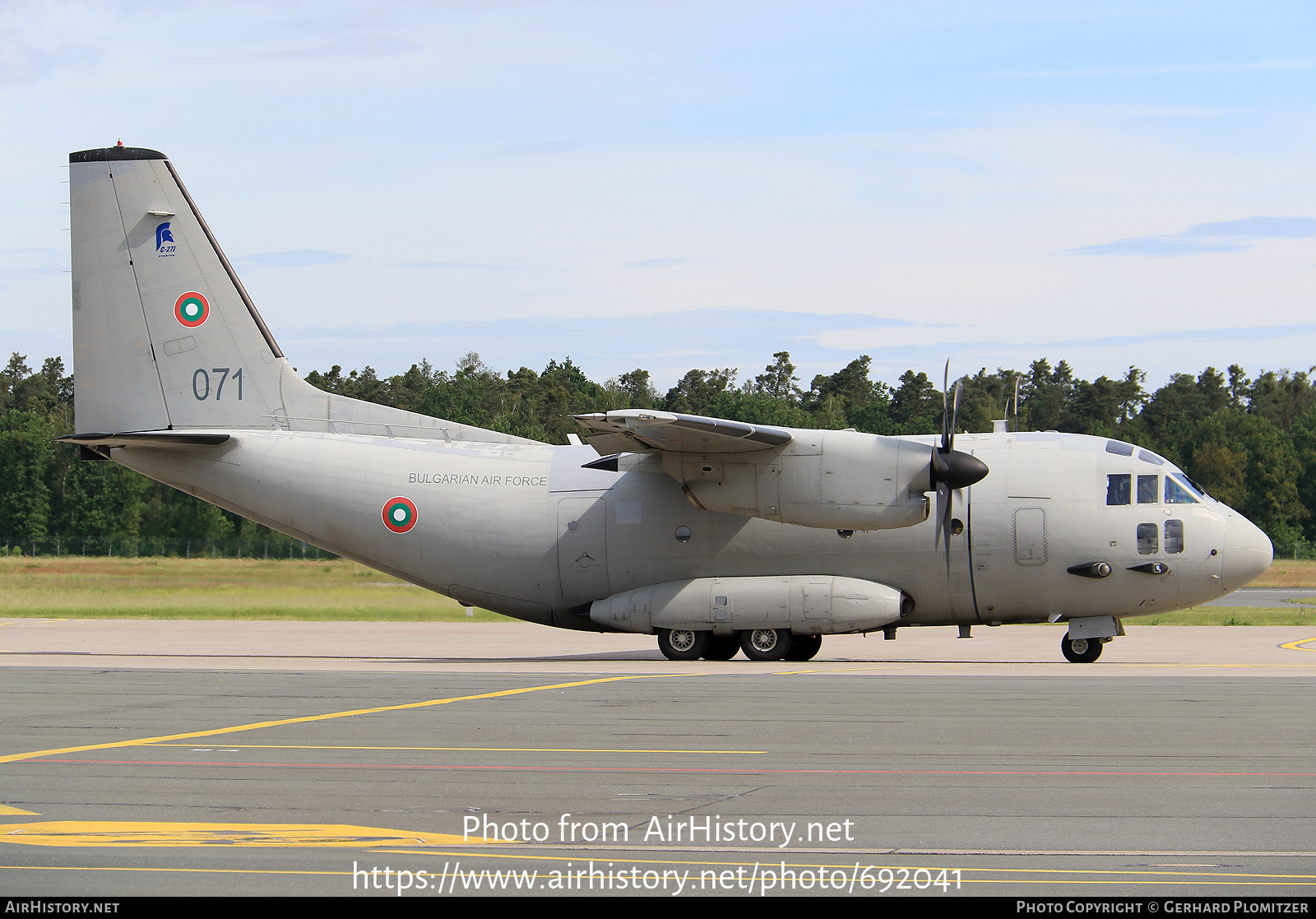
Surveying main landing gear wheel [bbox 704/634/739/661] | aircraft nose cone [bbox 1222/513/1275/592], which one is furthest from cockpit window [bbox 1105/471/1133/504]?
main landing gear wheel [bbox 704/634/739/661]

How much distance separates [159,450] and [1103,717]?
18875mm

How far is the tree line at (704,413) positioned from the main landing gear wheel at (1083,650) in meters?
29.2

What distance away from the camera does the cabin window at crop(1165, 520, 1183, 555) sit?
2172cm

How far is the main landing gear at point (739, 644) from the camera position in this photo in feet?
74.4

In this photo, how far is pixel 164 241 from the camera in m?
25.0

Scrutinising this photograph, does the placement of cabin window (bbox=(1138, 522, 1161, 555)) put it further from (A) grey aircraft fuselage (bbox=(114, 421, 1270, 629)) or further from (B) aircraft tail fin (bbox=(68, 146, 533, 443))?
(B) aircraft tail fin (bbox=(68, 146, 533, 443))

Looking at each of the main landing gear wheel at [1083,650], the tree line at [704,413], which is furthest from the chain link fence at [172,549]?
the main landing gear wheel at [1083,650]

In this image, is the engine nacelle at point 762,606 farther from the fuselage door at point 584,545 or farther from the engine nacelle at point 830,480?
the engine nacelle at point 830,480

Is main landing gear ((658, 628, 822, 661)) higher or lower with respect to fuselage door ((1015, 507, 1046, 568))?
lower

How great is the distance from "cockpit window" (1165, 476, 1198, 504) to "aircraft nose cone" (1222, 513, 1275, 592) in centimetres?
79

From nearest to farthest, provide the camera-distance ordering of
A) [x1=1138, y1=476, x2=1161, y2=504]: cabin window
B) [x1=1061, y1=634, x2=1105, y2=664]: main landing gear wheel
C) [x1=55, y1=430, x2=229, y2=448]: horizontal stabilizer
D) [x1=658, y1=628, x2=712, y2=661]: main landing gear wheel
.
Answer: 1. [x1=1138, y1=476, x2=1161, y2=504]: cabin window
2. [x1=1061, y1=634, x2=1105, y2=664]: main landing gear wheel
3. [x1=658, y1=628, x2=712, y2=661]: main landing gear wheel
4. [x1=55, y1=430, x2=229, y2=448]: horizontal stabilizer

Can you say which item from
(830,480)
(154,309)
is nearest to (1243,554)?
(830,480)
